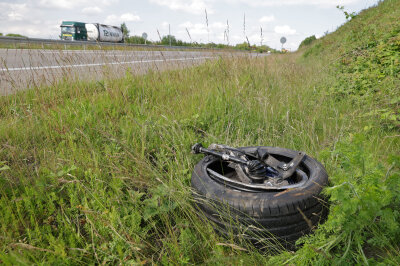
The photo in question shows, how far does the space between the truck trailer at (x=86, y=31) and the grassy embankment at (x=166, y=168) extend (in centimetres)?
2220

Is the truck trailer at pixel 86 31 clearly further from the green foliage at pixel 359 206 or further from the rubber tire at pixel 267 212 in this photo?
the green foliage at pixel 359 206

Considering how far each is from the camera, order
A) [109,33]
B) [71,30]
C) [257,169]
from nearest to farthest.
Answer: [257,169]
[71,30]
[109,33]

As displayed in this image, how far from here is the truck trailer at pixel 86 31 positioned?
26.3m

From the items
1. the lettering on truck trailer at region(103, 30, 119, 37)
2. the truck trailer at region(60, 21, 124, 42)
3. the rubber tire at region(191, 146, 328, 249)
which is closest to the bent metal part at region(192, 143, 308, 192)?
the rubber tire at region(191, 146, 328, 249)

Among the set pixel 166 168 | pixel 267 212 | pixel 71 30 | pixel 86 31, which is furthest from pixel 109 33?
pixel 267 212

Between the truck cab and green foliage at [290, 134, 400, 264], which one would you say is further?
the truck cab

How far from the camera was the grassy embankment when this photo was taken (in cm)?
160

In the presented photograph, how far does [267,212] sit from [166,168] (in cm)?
147

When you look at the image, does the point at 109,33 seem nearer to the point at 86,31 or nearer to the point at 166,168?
the point at 86,31

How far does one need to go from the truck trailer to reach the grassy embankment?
2220 cm

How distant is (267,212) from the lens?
5.82 feet

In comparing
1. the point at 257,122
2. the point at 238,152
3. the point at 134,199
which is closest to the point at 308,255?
the point at 238,152

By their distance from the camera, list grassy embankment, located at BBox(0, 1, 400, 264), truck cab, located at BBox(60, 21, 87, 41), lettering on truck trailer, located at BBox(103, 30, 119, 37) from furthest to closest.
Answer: lettering on truck trailer, located at BBox(103, 30, 119, 37) < truck cab, located at BBox(60, 21, 87, 41) < grassy embankment, located at BBox(0, 1, 400, 264)

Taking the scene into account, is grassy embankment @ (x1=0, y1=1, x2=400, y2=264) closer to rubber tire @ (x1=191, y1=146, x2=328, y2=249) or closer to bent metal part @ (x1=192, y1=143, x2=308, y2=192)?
rubber tire @ (x1=191, y1=146, x2=328, y2=249)
